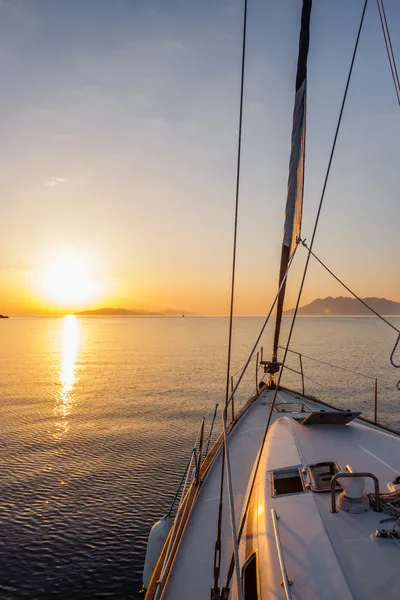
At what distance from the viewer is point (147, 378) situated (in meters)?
55.9

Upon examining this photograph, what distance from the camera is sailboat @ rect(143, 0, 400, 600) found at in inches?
238

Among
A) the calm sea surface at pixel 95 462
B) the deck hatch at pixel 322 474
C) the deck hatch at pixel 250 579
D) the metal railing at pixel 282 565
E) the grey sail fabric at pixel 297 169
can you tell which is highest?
the grey sail fabric at pixel 297 169

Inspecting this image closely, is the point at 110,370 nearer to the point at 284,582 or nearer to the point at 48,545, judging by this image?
the point at 48,545

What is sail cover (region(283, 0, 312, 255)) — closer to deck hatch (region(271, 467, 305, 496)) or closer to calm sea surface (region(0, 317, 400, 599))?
deck hatch (region(271, 467, 305, 496))

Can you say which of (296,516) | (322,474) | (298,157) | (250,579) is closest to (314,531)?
(296,516)

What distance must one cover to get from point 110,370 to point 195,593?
60.9m

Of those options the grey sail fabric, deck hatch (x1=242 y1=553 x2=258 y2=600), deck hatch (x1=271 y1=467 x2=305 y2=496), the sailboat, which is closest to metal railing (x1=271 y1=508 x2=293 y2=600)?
the sailboat

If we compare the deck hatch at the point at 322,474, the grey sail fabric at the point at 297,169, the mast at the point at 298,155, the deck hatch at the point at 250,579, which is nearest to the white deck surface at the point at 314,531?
the deck hatch at the point at 322,474

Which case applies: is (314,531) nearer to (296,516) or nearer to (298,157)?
(296,516)

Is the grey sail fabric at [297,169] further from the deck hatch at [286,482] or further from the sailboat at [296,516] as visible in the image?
the deck hatch at [286,482]

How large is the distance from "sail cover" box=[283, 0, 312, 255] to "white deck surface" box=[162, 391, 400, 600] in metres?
5.62

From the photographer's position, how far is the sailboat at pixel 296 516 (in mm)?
6043

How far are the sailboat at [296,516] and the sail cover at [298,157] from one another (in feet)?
0.08

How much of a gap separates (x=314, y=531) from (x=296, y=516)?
0.71 m
